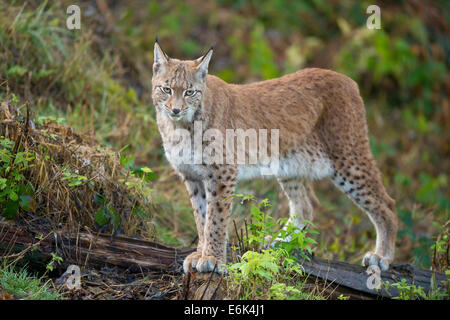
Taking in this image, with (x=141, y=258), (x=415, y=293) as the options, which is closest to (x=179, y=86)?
(x=141, y=258)

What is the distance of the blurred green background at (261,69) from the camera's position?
7062 millimetres

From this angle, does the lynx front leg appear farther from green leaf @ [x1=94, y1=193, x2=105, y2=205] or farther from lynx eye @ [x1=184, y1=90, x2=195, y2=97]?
green leaf @ [x1=94, y1=193, x2=105, y2=205]

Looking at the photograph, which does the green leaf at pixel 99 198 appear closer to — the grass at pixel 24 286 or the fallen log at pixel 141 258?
the fallen log at pixel 141 258

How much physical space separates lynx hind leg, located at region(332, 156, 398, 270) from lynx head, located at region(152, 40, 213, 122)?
1.75 meters

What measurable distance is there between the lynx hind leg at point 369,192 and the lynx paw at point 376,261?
23 cm

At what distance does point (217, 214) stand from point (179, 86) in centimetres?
118

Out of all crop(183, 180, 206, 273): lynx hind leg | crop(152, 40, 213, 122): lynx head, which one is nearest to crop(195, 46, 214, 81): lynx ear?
crop(152, 40, 213, 122): lynx head

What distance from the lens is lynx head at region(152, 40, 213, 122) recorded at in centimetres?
508

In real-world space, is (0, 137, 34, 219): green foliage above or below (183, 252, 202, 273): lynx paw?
above

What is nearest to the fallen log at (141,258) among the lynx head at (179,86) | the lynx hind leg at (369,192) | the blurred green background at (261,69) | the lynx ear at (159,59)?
the lynx hind leg at (369,192)

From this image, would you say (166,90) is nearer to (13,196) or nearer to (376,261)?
(13,196)

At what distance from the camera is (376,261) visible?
5.68 m

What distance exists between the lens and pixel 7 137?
5133mm
